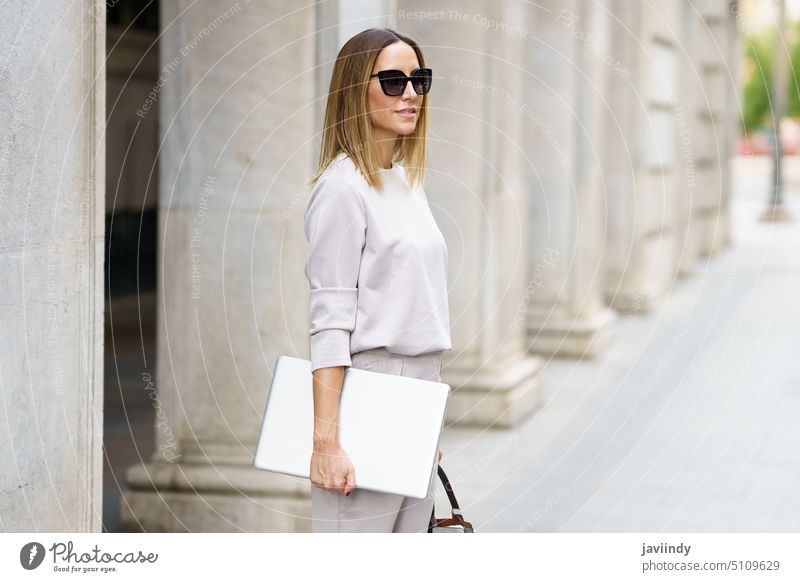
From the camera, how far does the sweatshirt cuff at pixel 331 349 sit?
11.2 feet

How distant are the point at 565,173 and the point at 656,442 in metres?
3.90

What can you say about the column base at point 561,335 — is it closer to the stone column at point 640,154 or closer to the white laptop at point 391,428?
the stone column at point 640,154

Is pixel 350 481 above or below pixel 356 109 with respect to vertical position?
below

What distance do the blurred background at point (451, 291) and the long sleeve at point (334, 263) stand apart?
1.22 m

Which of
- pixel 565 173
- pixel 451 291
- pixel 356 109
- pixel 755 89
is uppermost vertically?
pixel 755 89

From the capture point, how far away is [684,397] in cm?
1015

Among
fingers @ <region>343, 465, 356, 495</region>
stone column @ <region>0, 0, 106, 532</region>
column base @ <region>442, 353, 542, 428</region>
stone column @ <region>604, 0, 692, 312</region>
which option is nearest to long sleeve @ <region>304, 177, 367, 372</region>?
fingers @ <region>343, 465, 356, 495</region>

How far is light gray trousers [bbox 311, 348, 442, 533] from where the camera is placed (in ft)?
11.6

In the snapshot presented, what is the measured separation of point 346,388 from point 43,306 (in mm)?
1324

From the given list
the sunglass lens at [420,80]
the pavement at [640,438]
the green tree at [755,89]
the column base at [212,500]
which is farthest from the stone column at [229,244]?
the green tree at [755,89]

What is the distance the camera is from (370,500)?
3.59 metres

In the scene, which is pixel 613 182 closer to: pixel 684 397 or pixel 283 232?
pixel 684 397

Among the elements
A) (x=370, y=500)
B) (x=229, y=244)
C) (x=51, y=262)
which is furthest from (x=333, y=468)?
(x=229, y=244)

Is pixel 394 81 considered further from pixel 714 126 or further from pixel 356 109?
pixel 714 126
